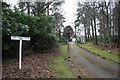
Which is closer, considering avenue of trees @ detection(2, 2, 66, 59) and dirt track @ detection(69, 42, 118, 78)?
dirt track @ detection(69, 42, 118, 78)

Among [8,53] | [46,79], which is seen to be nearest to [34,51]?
[8,53]

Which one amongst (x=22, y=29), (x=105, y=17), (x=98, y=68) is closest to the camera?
(x=98, y=68)

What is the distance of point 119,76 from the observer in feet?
11.7

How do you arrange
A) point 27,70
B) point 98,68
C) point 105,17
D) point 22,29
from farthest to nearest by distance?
point 105,17 < point 22,29 < point 98,68 < point 27,70

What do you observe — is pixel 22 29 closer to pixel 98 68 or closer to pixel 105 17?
pixel 98 68

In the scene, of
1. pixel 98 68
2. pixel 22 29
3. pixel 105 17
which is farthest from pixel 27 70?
pixel 105 17

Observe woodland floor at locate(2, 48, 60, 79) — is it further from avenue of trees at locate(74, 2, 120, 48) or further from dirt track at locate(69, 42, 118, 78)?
avenue of trees at locate(74, 2, 120, 48)

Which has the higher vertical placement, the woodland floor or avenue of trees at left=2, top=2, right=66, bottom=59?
avenue of trees at left=2, top=2, right=66, bottom=59

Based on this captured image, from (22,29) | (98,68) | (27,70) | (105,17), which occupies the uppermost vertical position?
(105,17)

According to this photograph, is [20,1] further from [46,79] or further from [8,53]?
[46,79]

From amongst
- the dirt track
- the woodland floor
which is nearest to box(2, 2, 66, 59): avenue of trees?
the woodland floor

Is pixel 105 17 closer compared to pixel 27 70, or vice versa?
pixel 27 70

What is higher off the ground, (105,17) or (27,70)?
(105,17)

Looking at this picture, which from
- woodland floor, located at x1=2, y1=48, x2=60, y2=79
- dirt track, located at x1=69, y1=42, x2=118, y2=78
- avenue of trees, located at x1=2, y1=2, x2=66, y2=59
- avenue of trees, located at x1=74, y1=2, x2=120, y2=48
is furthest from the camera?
avenue of trees, located at x1=74, y1=2, x2=120, y2=48
